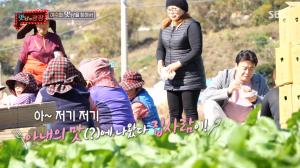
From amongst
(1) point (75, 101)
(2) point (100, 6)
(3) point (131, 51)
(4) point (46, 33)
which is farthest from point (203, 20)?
(1) point (75, 101)

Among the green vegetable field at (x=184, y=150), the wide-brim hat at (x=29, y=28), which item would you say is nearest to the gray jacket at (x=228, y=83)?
the wide-brim hat at (x=29, y=28)

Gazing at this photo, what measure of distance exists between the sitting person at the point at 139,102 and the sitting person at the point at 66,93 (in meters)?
1.03

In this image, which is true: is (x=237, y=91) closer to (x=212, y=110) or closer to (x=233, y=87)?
(x=233, y=87)

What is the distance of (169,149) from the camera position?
2385 mm

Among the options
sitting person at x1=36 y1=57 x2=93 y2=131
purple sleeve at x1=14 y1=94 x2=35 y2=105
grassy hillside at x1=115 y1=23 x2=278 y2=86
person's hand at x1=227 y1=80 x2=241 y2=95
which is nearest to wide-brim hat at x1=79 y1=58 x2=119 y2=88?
sitting person at x1=36 y1=57 x2=93 y2=131

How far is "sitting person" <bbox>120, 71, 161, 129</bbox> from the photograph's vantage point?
23.2 feet

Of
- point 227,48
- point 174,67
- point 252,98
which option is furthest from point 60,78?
point 227,48

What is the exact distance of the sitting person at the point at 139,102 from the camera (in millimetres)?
7074

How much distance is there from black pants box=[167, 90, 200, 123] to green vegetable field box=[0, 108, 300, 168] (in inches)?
178

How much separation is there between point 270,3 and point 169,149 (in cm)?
2088

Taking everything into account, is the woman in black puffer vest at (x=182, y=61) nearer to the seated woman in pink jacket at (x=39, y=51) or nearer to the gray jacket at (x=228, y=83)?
the gray jacket at (x=228, y=83)

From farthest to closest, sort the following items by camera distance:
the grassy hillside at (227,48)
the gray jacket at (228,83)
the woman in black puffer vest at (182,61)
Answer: the grassy hillside at (227,48) → the woman in black puffer vest at (182,61) → the gray jacket at (228,83)

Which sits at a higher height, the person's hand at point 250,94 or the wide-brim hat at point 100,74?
the wide-brim hat at point 100,74

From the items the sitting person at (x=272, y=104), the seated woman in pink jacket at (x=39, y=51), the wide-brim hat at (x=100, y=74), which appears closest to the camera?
the sitting person at (x=272, y=104)
